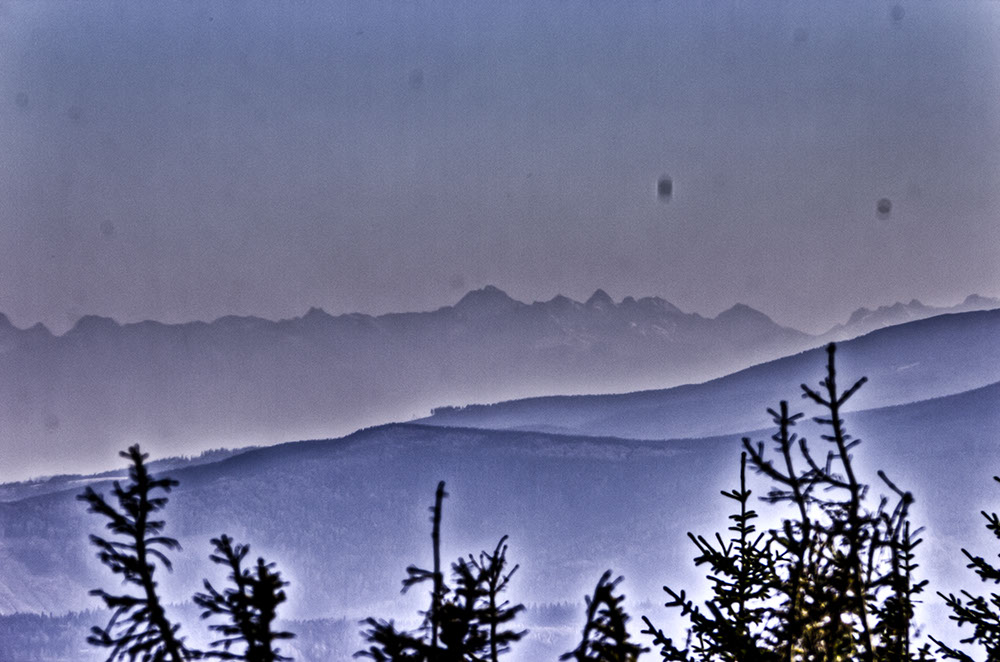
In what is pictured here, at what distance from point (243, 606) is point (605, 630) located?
2.17 feet

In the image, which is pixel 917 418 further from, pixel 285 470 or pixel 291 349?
pixel 285 470

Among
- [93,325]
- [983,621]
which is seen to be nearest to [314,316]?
[93,325]

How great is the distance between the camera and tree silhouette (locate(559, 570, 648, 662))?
186 cm

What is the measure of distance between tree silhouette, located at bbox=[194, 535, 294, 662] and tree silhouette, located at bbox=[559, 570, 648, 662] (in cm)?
54

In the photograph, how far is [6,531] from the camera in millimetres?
117125

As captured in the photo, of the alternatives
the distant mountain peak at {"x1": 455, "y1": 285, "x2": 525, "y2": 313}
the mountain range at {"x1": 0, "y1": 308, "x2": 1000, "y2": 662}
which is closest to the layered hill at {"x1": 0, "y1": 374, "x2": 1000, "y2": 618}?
the mountain range at {"x1": 0, "y1": 308, "x2": 1000, "y2": 662}

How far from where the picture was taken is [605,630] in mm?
2037

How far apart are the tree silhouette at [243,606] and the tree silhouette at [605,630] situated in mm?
538

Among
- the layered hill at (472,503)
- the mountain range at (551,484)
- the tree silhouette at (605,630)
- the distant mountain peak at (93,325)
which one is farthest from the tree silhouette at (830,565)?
the distant mountain peak at (93,325)

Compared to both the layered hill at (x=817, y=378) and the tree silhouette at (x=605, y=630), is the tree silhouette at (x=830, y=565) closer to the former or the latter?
the tree silhouette at (x=605, y=630)

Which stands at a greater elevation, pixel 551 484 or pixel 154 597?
pixel 551 484

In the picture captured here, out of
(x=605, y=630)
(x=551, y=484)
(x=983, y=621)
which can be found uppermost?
(x=551, y=484)

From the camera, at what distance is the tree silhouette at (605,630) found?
6.11ft

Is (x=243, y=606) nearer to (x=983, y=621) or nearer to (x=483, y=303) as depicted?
(x=983, y=621)
